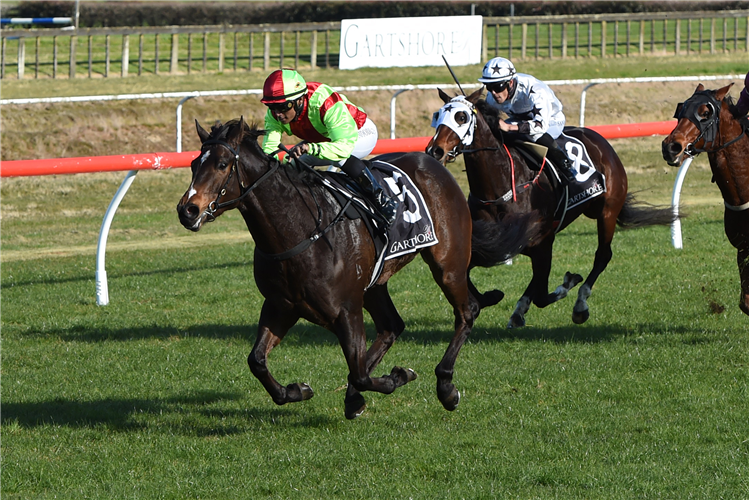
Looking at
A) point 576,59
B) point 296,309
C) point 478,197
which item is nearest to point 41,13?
point 576,59

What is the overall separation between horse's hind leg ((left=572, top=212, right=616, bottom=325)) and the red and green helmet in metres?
3.25

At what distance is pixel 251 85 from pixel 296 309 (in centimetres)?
1494

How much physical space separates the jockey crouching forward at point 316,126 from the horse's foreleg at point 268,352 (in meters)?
0.81

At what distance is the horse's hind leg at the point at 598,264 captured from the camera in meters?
7.48

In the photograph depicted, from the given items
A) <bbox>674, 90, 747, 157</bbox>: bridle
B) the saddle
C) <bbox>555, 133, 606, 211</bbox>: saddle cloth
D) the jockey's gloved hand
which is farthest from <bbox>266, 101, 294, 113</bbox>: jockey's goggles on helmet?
<bbox>555, 133, 606, 211</bbox>: saddle cloth

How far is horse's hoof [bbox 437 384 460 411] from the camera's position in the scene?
556 centimetres

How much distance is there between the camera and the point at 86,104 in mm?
17203

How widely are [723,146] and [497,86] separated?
1.72 meters

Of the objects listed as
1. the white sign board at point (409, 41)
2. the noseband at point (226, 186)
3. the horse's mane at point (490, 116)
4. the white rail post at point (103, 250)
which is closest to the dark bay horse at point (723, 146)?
the horse's mane at point (490, 116)

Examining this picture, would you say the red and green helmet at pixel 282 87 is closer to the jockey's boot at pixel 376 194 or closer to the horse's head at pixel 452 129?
the jockey's boot at pixel 376 194

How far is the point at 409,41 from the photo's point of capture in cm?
1967

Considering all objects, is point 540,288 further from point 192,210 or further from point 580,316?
point 192,210

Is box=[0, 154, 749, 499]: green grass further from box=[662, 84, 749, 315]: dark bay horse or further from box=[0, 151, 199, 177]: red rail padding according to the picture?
box=[0, 151, 199, 177]: red rail padding

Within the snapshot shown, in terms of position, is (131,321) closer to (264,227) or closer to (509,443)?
(264,227)
